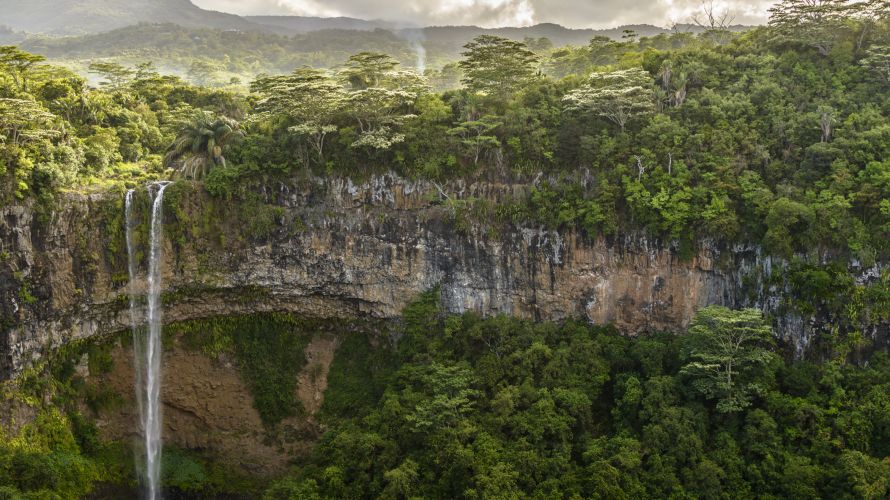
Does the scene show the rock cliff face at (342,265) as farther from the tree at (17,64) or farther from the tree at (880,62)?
the tree at (880,62)

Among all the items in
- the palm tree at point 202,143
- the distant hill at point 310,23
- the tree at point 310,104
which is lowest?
the palm tree at point 202,143

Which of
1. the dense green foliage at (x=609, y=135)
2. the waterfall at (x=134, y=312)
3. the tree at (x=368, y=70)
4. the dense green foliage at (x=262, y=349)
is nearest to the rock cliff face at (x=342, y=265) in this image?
the waterfall at (x=134, y=312)

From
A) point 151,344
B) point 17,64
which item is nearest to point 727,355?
point 151,344

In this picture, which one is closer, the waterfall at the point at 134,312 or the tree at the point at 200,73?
the waterfall at the point at 134,312

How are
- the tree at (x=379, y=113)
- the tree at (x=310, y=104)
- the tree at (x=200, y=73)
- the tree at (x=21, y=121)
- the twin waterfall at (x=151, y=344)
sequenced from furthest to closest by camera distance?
the tree at (x=200, y=73) < the tree at (x=310, y=104) < the tree at (x=379, y=113) < the twin waterfall at (x=151, y=344) < the tree at (x=21, y=121)

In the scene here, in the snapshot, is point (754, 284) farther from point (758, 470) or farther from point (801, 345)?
point (758, 470)

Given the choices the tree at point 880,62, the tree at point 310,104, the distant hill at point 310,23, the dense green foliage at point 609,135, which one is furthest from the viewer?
the distant hill at point 310,23
